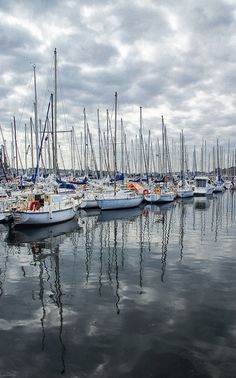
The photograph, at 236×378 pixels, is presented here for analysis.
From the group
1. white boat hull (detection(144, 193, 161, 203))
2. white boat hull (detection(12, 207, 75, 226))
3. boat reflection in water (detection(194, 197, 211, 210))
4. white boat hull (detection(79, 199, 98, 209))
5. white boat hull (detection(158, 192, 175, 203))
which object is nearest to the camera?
white boat hull (detection(12, 207, 75, 226))

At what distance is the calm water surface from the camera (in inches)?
275

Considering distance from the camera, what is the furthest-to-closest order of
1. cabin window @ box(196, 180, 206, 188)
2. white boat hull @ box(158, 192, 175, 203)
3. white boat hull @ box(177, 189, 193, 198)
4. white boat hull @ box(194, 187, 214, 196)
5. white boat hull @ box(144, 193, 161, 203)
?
cabin window @ box(196, 180, 206, 188) → white boat hull @ box(194, 187, 214, 196) → white boat hull @ box(177, 189, 193, 198) → white boat hull @ box(158, 192, 175, 203) → white boat hull @ box(144, 193, 161, 203)

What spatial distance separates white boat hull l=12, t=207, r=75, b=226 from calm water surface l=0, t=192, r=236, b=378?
4.12 metres

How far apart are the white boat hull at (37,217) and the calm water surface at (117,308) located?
4.12 m

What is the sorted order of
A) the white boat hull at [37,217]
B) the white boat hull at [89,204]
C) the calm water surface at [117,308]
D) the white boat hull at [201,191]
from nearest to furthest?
the calm water surface at [117,308], the white boat hull at [37,217], the white boat hull at [89,204], the white boat hull at [201,191]

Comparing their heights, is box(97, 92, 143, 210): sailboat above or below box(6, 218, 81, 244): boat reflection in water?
above

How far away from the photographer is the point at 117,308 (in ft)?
32.4

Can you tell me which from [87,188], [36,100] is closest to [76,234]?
[36,100]

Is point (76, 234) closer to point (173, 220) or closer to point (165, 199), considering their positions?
point (173, 220)

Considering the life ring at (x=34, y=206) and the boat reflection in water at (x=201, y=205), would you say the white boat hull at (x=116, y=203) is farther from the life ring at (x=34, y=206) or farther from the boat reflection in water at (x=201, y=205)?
the life ring at (x=34, y=206)

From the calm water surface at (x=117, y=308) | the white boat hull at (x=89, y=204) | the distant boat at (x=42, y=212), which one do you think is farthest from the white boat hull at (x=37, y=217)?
the white boat hull at (x=89, y=204)

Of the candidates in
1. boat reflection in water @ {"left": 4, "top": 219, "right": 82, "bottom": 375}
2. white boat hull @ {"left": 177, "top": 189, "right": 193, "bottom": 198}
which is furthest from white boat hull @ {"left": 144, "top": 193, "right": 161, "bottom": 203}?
boat reflection in water @ {"left": 4, "top": 219, "right": 82, "bottom": 375}

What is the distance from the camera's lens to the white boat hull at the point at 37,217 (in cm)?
2394

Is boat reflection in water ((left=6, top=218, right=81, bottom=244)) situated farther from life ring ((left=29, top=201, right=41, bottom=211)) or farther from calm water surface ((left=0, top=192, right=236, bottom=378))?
life ring ((left=29, top=201, right=41, bottom=211))
